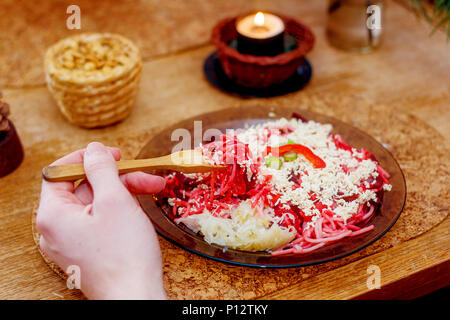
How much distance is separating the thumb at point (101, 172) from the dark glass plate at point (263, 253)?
14 cm

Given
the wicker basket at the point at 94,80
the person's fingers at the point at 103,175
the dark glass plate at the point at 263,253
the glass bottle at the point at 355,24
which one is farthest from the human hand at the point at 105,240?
the glass bottle at the point at 355,24

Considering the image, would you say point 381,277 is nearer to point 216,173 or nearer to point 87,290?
point 216,173

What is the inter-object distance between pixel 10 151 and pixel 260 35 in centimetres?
82

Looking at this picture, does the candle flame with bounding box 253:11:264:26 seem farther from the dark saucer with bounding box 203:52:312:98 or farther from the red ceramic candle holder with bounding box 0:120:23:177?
the red ceramic candle holder with bounding box 0:120:23:177

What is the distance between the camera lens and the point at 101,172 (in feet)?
2.89

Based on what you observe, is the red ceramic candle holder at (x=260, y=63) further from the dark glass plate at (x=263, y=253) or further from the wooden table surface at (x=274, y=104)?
the dark glass plate at (x=263, y=253)

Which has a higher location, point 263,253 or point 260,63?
point 260,63

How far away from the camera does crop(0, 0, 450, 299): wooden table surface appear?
96 cm

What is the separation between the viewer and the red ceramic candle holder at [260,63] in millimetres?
1436

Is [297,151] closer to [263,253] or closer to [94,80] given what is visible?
[263,253]

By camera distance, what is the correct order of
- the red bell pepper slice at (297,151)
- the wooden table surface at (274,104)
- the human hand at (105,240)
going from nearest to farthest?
the human hand at (105,240) < the wooden table surface at (274,104) < the red bell pepper slice at (297,151)

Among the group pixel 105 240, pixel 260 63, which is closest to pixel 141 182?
pixel 105 240

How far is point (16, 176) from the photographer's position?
4.09 feet
